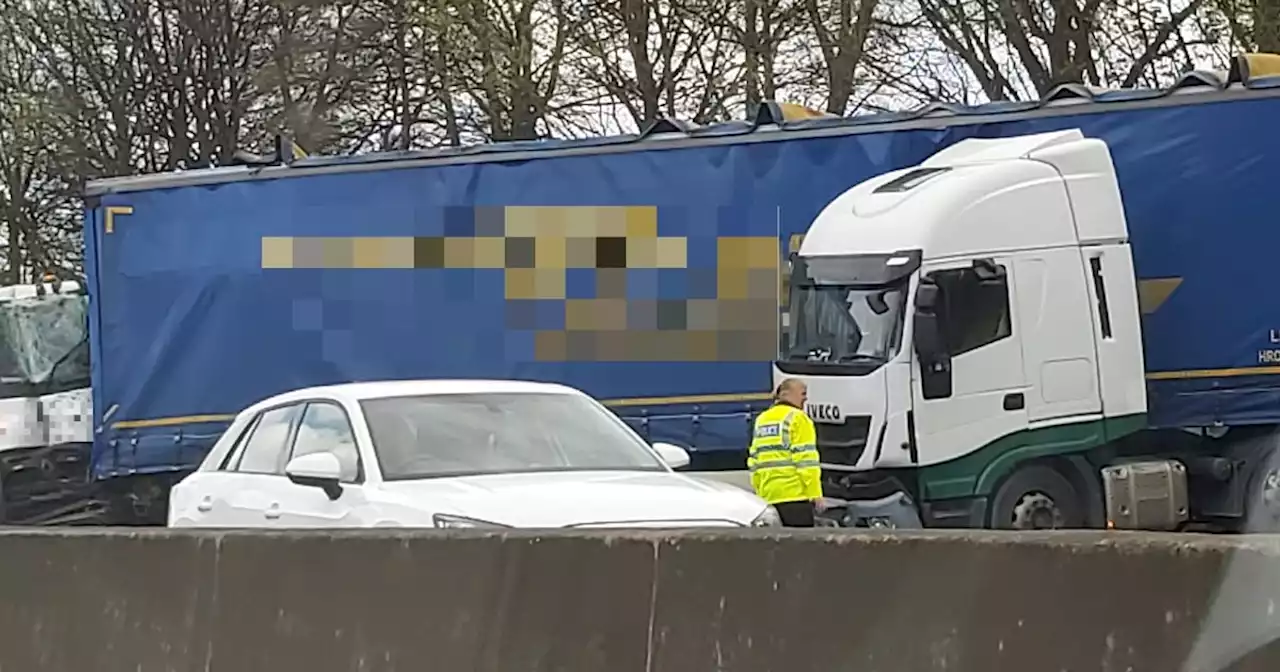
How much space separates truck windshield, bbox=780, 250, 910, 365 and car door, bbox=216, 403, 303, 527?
4465mm

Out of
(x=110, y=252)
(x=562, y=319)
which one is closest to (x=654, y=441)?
(x=562, y=319)

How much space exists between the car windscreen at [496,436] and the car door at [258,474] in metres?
0.66

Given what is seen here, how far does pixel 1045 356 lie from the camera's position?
12.0 meters

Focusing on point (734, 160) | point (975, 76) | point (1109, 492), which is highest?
point (975, 76)

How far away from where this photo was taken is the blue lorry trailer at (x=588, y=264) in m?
12.0

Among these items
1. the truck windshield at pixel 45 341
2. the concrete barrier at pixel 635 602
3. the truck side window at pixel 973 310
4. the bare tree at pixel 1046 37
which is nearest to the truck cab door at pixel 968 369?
the truck side window at pixel 973 310

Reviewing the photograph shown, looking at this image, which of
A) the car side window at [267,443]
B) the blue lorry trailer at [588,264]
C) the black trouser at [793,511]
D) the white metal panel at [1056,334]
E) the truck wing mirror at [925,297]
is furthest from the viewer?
the blue lorry trailer at [588,264]

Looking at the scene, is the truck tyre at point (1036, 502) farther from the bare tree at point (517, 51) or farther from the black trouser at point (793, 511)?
the bare tree at point (517, 51)

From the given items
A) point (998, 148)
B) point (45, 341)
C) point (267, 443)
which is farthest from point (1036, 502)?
point (45, 341)

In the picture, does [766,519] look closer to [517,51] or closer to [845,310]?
[845,310]

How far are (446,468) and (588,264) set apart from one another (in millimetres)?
6637

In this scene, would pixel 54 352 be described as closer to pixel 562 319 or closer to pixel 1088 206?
pixel 562 319

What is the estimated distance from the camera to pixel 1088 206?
11.9 m

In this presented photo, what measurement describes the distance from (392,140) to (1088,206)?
1506 cm
